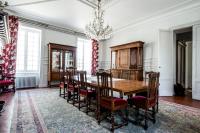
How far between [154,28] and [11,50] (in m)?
5.78

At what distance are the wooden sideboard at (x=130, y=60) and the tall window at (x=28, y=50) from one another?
3.69 meters

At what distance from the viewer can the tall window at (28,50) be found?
5.57 m

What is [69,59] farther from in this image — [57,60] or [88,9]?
[88,9]

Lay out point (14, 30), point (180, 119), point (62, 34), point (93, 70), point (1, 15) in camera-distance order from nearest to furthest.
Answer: point (1, 15)
point (180, 119)
point (14, 30)
point (62, 34)
point (93, 70)

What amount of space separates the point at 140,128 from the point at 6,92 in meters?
4.72

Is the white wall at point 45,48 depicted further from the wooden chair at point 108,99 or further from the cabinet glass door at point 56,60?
the wooden chair at point 108,99

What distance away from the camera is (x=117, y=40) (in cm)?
721

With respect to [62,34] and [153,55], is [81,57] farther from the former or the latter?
[153,55]

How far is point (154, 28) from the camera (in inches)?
211

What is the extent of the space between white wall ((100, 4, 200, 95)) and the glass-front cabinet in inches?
110

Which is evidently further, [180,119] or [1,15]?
[180,119]

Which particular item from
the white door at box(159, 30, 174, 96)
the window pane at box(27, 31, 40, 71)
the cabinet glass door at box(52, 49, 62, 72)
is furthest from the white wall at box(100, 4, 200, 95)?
the window pane at box(27, 31, 40, 71)

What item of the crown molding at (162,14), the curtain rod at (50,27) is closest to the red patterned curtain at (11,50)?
the curtain rod at (50,27)

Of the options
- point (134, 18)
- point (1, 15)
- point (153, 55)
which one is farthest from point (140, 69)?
point (1, 15)
